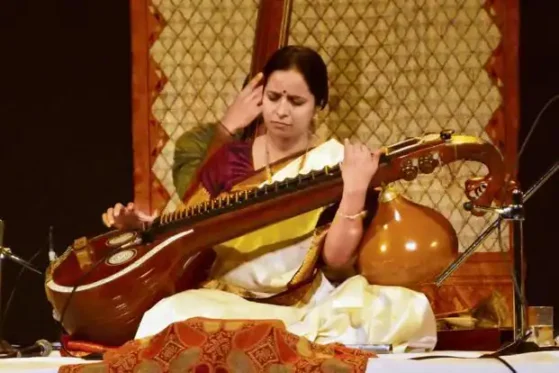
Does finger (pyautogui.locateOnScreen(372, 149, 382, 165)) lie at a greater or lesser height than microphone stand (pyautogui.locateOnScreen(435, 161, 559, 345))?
greater

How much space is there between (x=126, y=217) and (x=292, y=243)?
46 cm

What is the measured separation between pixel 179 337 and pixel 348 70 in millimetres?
1498

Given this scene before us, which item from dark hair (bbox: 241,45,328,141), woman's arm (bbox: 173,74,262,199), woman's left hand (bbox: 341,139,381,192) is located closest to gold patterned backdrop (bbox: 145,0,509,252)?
woman's arm (bbox: 173,74,262,199)

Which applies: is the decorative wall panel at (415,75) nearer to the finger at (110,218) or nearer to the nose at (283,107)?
the nose at (283,107)

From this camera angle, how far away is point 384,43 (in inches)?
120

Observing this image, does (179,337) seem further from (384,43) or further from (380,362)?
(384,43)

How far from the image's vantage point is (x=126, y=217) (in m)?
2.38

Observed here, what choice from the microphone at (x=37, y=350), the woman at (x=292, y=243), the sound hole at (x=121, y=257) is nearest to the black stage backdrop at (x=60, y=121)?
the woman at (x=292, y=243)

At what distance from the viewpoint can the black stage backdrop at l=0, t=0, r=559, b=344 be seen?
3100 mm

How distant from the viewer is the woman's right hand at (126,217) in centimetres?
237

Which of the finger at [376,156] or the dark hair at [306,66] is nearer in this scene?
the finger at [376,156]

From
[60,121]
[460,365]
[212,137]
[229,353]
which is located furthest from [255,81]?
[460,365]

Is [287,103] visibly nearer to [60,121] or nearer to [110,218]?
[110,218]

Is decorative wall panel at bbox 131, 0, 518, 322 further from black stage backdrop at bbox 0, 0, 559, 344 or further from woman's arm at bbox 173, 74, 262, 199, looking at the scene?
woman's arm at bbox 173, 74, 262, 199
